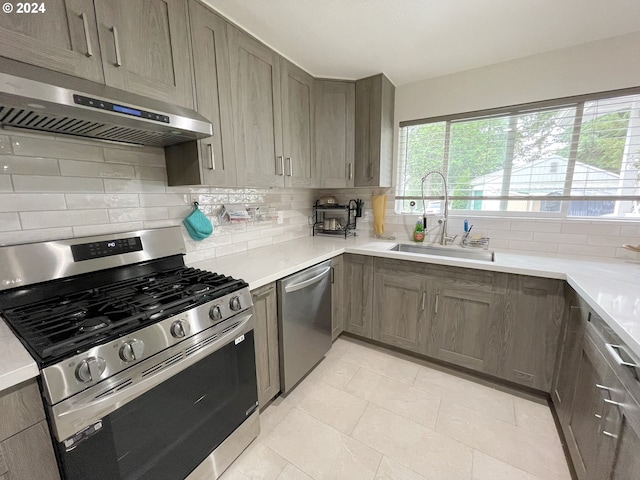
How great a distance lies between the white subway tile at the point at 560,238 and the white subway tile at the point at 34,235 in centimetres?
287

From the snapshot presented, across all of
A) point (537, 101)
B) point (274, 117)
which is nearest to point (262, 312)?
point (274, 117)

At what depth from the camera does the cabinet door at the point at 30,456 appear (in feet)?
2.26

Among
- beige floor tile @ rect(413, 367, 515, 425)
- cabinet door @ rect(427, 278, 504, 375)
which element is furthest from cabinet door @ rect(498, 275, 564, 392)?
beige floor tile @ rect(413, 367, 515, 425)

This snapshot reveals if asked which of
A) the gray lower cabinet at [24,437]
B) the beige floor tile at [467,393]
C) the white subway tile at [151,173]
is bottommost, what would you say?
the beige floor tile at [467,393]

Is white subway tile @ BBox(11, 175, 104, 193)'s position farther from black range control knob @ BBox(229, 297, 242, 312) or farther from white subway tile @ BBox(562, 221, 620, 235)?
white subway tile @ BBox(562, 221, 620, 235)

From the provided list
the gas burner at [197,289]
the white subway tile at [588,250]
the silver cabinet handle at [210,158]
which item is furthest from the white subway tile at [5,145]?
the white subway tile at [588,250]

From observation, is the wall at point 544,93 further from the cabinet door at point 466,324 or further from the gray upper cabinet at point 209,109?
the gray upper cabinet at point 209,109

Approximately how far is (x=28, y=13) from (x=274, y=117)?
1.20m

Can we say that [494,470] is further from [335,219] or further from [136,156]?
[136,156]

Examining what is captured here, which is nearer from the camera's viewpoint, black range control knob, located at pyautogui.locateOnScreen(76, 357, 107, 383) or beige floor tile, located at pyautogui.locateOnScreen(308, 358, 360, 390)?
black range control knob, located at pyautogui.locateOnScreen(76, 357, 107, 383)

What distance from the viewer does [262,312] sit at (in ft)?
4.84

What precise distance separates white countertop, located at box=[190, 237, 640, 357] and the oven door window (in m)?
0.43

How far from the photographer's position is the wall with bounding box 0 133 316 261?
107cm

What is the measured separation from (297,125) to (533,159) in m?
1.81
